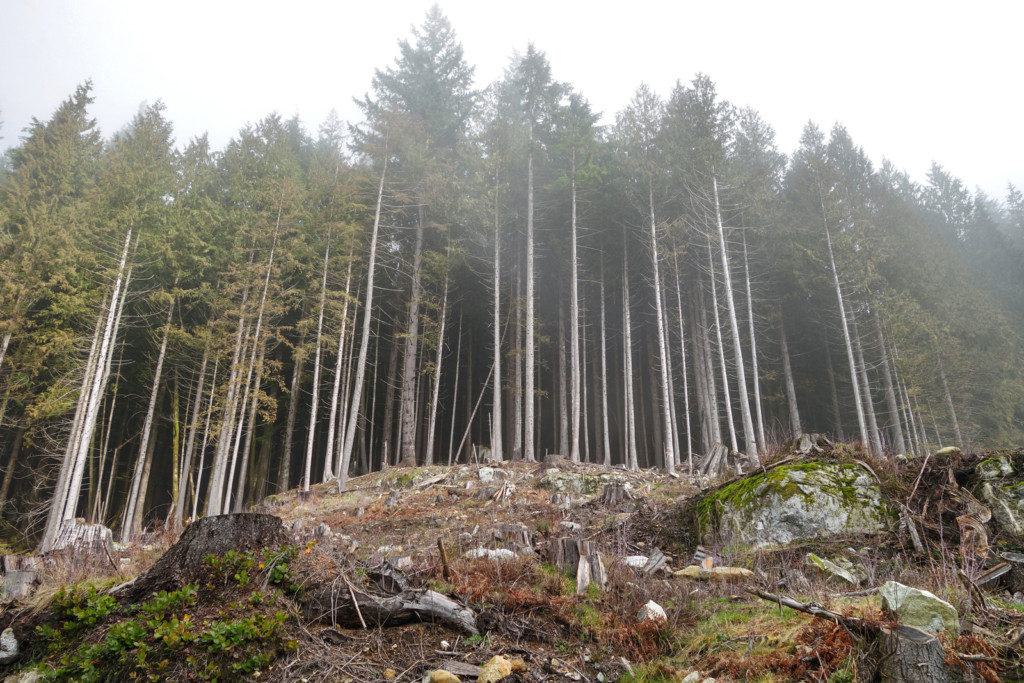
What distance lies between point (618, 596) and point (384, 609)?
81.8 inches

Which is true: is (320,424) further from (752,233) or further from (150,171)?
(752,233)

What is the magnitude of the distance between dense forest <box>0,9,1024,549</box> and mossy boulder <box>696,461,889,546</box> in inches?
309

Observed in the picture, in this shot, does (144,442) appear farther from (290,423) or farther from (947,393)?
(947,393)

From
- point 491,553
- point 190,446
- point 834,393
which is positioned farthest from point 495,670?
point 834,393

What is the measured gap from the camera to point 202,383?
1609 centimetres

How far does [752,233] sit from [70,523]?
26.0 meters

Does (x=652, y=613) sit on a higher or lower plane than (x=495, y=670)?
higher

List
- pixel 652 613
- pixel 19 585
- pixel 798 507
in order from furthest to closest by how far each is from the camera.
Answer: pixel 798 507
pixel 19 585
pixel 652 613

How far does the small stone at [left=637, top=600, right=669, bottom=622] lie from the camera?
3848 mm

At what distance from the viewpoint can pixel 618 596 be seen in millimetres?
4402

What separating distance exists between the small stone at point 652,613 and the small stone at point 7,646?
209 inches

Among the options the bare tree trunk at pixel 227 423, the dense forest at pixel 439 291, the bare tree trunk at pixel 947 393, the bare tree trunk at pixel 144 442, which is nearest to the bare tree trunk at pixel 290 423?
the dense forest at pixel 439 291

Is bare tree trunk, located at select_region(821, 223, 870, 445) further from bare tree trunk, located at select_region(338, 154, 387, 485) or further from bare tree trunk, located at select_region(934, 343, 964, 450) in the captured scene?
bare tree trunk, located at select_region(338, 154, 387, 485)

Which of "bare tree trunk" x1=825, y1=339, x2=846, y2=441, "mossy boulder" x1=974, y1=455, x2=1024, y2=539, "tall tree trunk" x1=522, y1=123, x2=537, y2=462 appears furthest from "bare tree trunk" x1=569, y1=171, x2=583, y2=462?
"bare tree trunk" x1=825, y1=339, x2=846, y2=441
